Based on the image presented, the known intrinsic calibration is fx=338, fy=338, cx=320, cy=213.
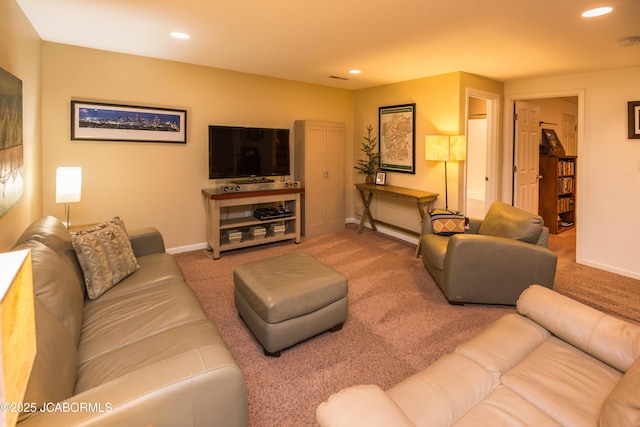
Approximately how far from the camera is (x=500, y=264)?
2832mm

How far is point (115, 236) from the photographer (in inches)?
94.7

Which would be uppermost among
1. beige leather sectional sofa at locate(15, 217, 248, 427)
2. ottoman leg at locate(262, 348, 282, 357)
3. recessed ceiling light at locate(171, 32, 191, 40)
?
recessed ceiling light at locate(171, 32, 191, 40)

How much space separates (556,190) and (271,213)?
458cm

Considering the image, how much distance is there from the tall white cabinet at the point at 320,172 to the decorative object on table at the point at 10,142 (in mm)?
3351

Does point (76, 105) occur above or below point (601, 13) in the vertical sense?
below

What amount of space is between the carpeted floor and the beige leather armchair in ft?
0.51

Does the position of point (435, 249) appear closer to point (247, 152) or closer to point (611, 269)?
point (611, 269)

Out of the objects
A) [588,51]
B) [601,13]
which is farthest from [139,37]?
[588,51]

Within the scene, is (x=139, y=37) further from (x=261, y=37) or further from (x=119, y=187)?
(x=119, y=187)

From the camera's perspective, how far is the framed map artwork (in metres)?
4.91

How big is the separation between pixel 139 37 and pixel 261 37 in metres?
1.17

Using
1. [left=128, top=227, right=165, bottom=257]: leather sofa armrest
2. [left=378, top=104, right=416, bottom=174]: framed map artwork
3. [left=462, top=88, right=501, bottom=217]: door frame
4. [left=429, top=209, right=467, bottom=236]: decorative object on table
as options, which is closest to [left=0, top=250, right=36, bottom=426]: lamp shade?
[left=128, top=227, right=165, bottom=257]: leather sofa armrest

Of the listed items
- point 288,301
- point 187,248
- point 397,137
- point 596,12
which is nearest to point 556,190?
point 397,137

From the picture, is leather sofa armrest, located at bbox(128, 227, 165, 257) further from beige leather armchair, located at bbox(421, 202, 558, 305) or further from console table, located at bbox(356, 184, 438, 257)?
console table, located at bbox(356, 184, 438, 257)
